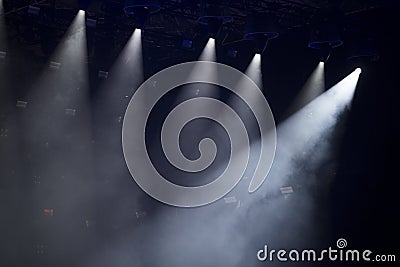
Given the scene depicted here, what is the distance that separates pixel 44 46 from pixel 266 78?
379 centimetres

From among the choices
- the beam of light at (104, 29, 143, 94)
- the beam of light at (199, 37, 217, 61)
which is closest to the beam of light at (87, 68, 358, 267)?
the beam of light at (199, 37, 217, 61)

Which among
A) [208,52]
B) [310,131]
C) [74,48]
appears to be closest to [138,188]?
[74,48]

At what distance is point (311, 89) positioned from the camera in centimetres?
884

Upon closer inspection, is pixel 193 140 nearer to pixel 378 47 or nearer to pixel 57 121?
pixel 57 121

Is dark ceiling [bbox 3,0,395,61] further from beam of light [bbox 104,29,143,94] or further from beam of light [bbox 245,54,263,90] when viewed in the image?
beam of light [bbox 245,54,263,90]

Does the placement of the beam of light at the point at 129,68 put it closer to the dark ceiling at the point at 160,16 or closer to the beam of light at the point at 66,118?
the dark ceiling at the point at 160,16

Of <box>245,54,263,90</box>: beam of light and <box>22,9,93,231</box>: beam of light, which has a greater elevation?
<box>245,54,263,90</box>: beam of light

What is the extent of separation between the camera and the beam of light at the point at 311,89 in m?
8.77

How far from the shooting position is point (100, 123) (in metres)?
8.27

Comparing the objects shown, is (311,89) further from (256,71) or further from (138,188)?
(138,188)

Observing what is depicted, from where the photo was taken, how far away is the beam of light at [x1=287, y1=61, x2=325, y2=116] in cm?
877

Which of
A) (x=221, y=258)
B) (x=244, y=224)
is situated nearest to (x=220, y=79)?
(x=244, y=224)

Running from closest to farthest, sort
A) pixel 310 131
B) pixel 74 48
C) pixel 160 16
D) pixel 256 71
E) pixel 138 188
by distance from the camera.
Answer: pixel 74 48 → pixel 138 188 → pixel 160 16 → pixel 310 131 → pixel 256 71

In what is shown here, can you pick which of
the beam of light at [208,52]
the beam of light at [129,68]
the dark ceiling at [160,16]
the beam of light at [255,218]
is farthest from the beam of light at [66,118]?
the beam of light at [208,52]
